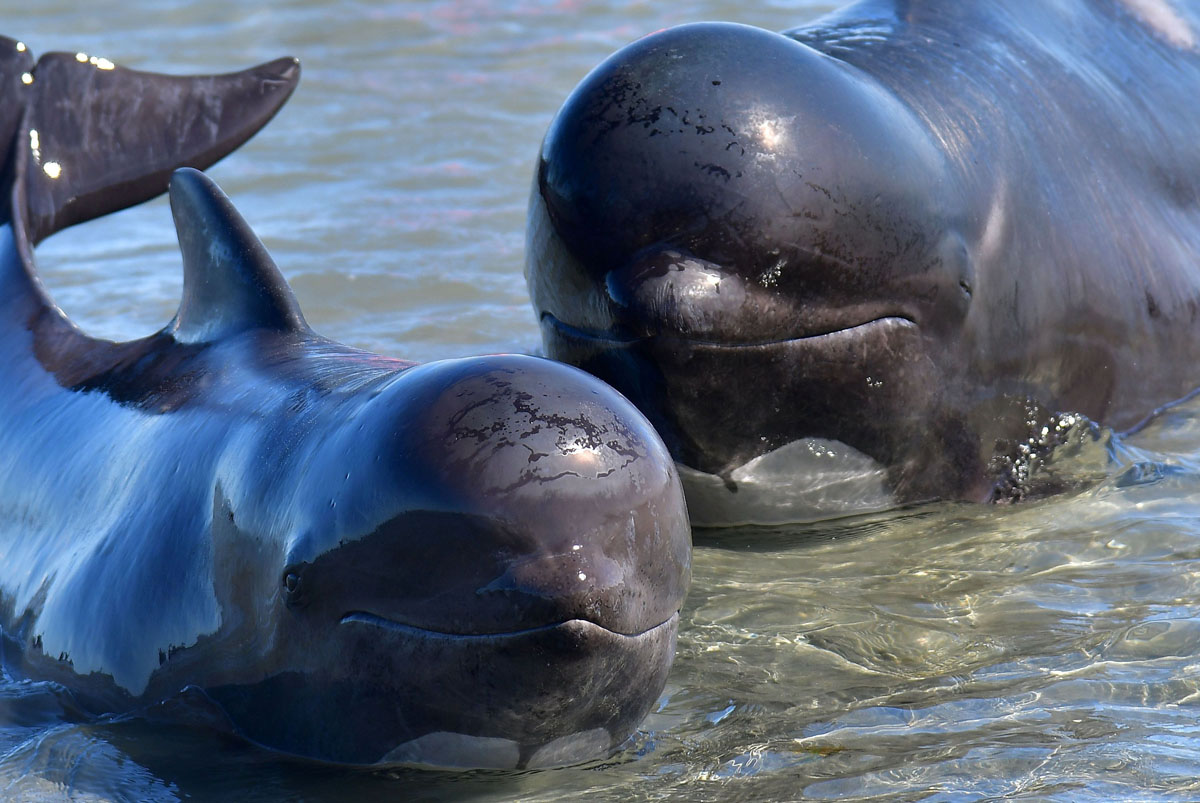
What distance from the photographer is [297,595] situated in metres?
3.49

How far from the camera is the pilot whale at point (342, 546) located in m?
3.22

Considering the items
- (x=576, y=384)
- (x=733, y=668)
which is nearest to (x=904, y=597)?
(x=733, y=668)

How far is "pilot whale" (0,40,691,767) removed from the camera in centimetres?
322

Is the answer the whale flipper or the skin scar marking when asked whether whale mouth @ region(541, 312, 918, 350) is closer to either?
the whale flipper

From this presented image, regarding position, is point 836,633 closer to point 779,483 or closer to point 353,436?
point 779,483

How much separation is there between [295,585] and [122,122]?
338 cm

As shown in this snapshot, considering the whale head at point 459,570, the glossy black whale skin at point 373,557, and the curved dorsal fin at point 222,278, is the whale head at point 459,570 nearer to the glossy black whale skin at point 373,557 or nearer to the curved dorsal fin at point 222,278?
the glossy black whale skin at point 373,557

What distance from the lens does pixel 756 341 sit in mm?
4625

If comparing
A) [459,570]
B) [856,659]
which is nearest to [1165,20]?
[856,659]

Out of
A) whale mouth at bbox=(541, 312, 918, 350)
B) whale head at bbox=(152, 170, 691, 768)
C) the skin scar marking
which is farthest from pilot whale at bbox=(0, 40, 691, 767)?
the skin scar marking

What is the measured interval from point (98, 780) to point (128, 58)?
1064 centimetres

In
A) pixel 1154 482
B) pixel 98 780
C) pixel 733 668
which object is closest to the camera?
pixel 98 780

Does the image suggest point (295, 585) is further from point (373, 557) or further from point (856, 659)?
point (856, 659)

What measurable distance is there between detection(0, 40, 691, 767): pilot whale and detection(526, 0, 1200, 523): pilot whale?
804mm
